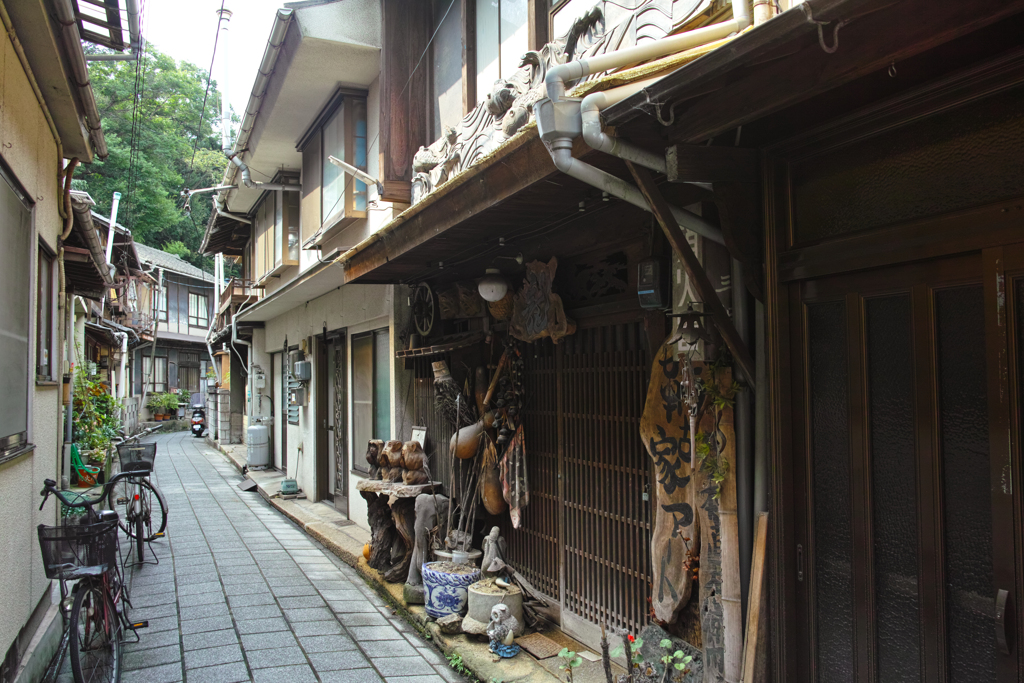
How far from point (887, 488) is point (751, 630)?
1.06m

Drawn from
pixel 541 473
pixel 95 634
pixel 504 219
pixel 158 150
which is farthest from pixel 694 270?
pixel 158 150

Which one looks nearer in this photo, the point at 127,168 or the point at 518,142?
the point at 518,142

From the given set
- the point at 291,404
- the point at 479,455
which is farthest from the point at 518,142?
the point at 291,404

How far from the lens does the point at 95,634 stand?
5.32 metres

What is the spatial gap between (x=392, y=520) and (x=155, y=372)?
39.3 m

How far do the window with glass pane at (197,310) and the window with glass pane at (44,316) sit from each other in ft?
131

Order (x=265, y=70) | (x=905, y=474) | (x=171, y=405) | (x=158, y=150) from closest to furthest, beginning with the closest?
1. (x=905, y=474)
2. (x=265, y=70)
3. (x=171, y=405)
4. (x=158, y=150)

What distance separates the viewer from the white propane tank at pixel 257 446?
1814cm

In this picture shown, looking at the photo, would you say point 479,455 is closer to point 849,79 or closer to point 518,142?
point 518,142

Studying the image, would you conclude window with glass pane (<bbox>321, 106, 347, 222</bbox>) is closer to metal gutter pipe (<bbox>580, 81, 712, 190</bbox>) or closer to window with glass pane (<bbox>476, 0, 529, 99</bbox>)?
window with glass pane (<bbox>476, 0, 529, 99</bbox>)

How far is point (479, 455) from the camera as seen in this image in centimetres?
709

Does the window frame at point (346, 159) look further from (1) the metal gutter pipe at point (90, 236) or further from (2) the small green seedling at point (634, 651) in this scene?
(2) the small green seedling at point (634, 651)

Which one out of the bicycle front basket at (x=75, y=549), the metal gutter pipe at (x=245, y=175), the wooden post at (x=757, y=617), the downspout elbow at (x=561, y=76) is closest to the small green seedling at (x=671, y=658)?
the wooden post at (x=757, y=617)

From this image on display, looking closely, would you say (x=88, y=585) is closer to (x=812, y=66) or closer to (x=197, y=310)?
(x=812, y=66)
